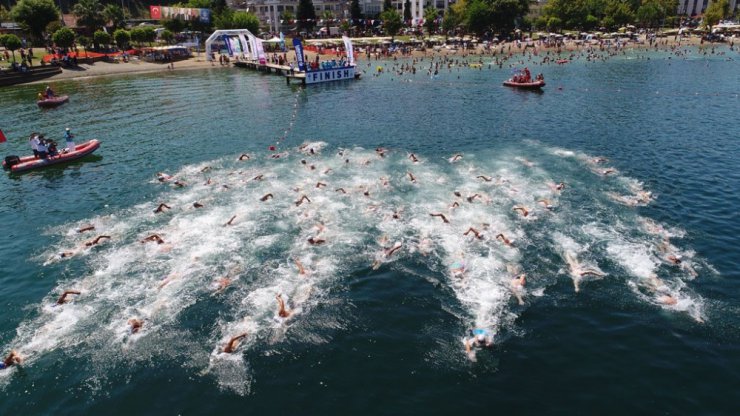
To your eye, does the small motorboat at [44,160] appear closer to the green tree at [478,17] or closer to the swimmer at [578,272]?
the swimmer at [578,272]

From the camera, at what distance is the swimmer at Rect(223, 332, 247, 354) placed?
60.2 feet

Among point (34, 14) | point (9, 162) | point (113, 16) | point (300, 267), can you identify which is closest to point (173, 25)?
point (113, 16)

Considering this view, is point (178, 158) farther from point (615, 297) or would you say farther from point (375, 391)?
point (615, 297)

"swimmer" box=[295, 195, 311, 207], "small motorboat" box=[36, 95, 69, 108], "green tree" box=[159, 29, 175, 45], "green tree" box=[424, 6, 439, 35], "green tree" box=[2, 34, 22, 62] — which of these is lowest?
"swimmer" box=[295, 195, 311, 207]

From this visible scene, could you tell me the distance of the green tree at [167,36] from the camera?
127 m

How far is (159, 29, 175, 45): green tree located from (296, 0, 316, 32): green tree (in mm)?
49656

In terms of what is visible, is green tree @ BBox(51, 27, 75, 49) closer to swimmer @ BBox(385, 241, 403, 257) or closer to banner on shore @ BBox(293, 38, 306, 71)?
banner on shore @ BBox(293, 38, 306, 71)

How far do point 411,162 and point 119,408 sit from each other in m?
28.7

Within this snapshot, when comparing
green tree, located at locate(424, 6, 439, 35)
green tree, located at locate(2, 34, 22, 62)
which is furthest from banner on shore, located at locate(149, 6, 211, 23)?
green tree, located at locate(424, 6, 439, 35)

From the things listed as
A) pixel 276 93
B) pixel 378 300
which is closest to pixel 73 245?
pixel 378 300

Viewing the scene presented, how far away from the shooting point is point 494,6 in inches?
5645

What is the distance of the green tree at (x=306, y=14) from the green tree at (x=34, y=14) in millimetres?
83428

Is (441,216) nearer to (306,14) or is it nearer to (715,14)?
(306,14)

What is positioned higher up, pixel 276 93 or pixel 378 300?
pixel 276 93
